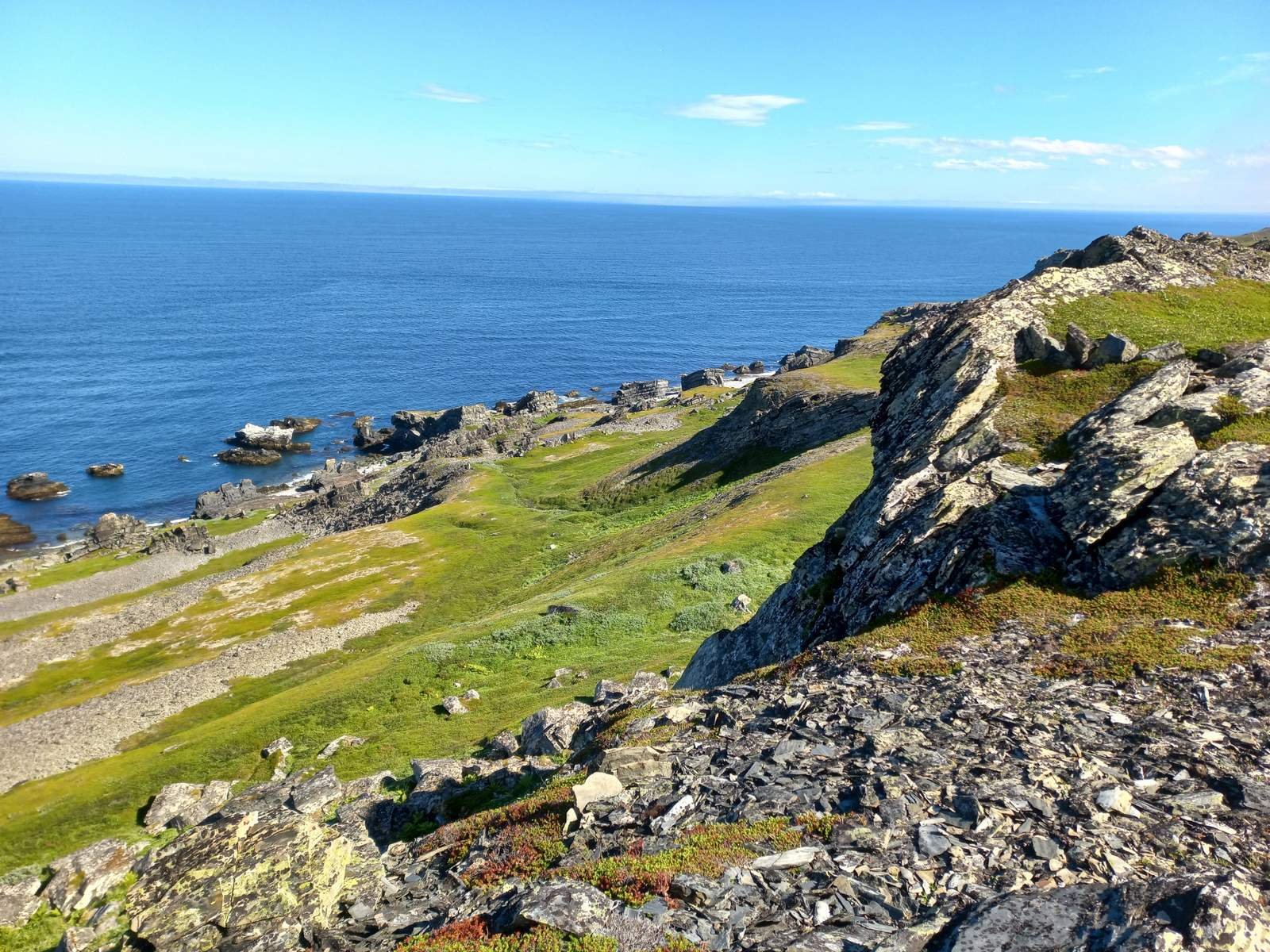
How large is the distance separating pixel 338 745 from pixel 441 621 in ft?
76.0

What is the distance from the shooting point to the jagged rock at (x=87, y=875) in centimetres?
2550

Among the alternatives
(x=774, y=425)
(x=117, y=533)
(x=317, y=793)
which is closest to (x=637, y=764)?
(x=317, y=793)

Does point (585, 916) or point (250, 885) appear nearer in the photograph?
point (585, 916)

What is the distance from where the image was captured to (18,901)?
84.1 feet

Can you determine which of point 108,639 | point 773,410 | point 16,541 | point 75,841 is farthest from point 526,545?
point 16,541

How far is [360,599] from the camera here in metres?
65.4

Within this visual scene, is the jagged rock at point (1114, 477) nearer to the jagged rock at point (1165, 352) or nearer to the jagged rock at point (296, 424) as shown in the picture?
the jagged rock at point (1165, 352)

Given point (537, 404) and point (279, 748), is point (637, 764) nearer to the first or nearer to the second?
point (279, 748)

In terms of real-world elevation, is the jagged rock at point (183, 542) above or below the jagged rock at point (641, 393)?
below

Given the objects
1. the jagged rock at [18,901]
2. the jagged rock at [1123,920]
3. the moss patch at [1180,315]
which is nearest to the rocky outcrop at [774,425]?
the moss patch at [1180,315]

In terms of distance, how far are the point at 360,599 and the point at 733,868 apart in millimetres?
58725

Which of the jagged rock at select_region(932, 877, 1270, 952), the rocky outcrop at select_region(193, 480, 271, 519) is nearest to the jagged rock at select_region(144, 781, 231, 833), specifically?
the jagged rock at select_region(932, 877, 1270, 952)

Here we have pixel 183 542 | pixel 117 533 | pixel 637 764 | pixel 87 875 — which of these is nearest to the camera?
pixel 637 764

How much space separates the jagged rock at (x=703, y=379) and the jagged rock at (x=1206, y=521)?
13026 centimetres
